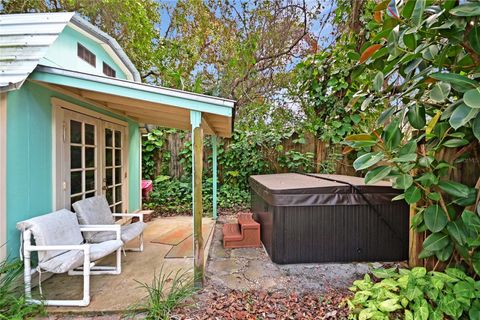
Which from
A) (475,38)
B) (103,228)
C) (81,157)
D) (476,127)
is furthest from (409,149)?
(81,157)

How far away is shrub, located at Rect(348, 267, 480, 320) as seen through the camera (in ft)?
5.89

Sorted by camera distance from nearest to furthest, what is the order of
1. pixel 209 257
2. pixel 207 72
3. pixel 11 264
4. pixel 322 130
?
pixel 11 264
pixel 209 257
pixel 322 130
pixel 207 72

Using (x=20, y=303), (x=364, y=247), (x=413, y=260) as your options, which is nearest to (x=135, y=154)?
(x=20, y=303)

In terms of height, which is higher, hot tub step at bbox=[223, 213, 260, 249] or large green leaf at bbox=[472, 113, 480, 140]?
large green leaf at bbox=[472, 113, 480, 140]

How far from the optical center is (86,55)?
4.19 meters

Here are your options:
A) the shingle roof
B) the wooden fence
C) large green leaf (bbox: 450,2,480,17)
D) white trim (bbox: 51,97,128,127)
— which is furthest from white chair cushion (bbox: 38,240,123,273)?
the wooden fence

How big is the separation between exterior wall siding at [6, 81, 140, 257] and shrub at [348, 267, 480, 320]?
3324mm

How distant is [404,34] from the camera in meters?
1.72

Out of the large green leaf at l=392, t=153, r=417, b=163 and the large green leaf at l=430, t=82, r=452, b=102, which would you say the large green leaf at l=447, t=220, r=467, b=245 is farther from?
the large green leaf at l=430, t=82, r=452, b=102

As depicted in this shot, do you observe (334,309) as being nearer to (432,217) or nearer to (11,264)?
(432,217)

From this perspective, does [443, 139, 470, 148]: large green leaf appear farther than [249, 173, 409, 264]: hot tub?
No

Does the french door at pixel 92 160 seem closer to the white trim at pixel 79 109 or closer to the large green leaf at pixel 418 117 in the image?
the white trim at pixel 79 109

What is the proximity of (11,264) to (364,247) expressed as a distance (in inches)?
155

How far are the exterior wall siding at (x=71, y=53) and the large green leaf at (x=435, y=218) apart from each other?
166 inches
